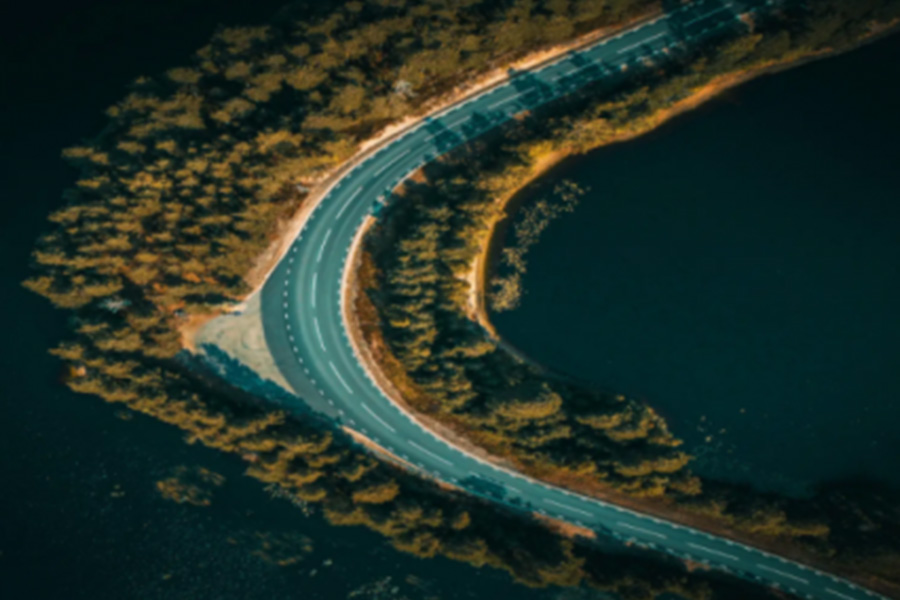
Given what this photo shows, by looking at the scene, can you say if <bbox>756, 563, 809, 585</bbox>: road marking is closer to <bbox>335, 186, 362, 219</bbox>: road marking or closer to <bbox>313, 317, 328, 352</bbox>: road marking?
<bbox>313, 317, 328, 352</bbox>: road marking

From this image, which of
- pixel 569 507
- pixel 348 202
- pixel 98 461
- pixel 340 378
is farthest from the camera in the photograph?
pixel 98 461

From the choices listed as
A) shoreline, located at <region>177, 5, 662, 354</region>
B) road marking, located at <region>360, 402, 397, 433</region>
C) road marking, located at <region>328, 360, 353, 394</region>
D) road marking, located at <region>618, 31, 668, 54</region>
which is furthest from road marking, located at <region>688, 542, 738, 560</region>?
shoreline, located at <region>177, 5, 662, 354</region>

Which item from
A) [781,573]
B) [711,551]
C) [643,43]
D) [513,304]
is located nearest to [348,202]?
[513,304]

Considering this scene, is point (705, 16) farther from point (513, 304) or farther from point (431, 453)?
point (431, 453)

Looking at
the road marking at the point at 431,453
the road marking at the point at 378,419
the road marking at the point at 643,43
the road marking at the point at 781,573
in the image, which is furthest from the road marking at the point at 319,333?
the road marking at the point at 781,573

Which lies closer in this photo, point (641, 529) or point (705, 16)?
point (705, 16)

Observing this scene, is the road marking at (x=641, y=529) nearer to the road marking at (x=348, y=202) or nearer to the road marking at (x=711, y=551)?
the road marking at (x=711, y=551)
